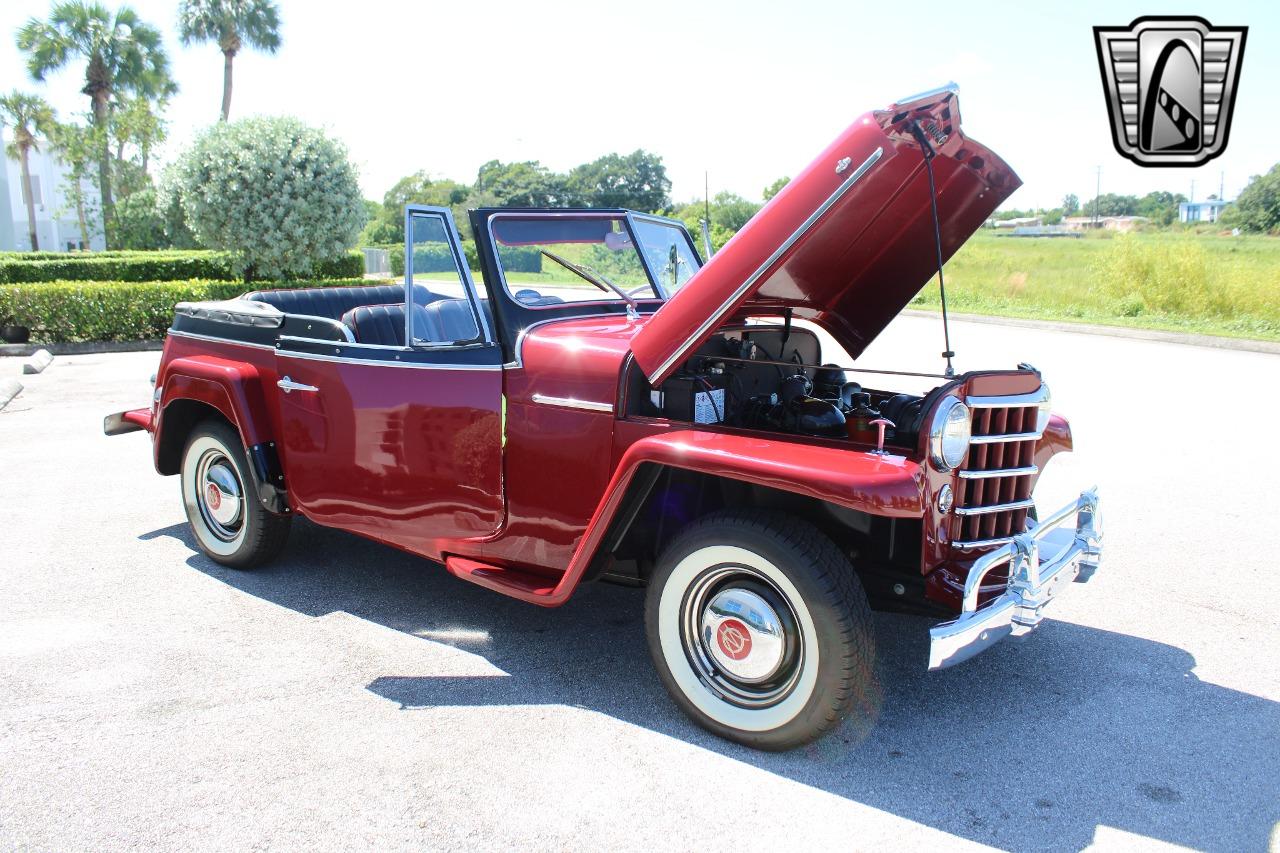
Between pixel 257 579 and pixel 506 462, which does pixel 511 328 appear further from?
pixel 257 579

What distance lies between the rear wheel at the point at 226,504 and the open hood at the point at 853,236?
2403mm

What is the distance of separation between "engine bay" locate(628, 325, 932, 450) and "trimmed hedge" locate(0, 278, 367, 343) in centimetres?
1350

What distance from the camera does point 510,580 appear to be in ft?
11.6

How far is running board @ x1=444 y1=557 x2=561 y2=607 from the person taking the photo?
3391 mm

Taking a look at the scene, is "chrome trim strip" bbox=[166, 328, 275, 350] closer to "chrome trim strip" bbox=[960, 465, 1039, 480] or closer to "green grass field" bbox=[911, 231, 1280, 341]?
"chrome trim strip" bbox=[960, 465, 1039, 480]

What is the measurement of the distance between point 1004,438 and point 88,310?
15.7 m

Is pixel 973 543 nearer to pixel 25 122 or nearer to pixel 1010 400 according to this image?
pixel 1010 400

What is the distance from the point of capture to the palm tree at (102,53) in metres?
33.6

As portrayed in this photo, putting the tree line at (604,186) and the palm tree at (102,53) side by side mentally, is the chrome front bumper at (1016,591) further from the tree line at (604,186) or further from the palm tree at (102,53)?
the palm tree at (102,53)

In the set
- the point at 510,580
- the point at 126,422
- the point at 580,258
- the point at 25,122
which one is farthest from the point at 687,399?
the point at 25,122

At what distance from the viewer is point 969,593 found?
2752 millimetres

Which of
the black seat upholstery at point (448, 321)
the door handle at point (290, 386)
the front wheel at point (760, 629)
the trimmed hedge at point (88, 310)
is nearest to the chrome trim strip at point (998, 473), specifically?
the front wheel at point (760, 629)

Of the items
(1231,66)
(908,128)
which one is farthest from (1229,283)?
(908,128)

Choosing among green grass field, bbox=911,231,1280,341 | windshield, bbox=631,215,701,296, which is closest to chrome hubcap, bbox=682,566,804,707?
windshield, bbox=631,215,701,296
